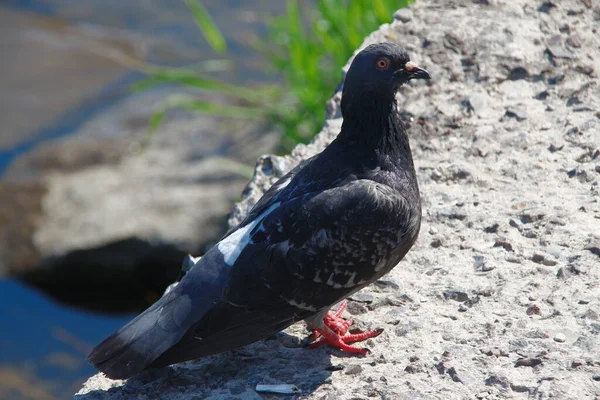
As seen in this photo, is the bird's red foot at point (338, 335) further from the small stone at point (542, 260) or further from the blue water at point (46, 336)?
the blue water at point (46, 336)

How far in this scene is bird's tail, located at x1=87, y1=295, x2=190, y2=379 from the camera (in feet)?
11.4

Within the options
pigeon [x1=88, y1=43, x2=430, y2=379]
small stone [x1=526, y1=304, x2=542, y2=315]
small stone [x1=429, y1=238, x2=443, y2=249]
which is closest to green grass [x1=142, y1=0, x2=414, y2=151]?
small stone [x1=429, y1=238, x2=443, y2=249]

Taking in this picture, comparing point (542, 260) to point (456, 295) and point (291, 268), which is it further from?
point (291, 268)

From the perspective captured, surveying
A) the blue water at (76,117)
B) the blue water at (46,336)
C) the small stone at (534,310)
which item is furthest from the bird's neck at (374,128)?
the blue water at (76,117)

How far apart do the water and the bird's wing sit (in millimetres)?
3740

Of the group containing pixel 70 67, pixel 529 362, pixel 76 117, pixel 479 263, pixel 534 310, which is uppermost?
pixel 70 67

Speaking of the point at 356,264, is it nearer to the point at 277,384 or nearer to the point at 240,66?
the point at 277,384

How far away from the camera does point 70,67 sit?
9680 mm

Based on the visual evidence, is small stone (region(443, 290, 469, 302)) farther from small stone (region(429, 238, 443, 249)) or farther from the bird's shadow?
the bird's shadow

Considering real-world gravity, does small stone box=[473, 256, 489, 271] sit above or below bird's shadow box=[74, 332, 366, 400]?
above

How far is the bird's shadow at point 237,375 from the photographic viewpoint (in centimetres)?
359

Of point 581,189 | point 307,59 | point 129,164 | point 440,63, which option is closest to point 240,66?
point 129,164

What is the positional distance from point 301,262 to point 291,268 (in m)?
0.05

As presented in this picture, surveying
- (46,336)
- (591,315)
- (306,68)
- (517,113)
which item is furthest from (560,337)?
(46,336)
